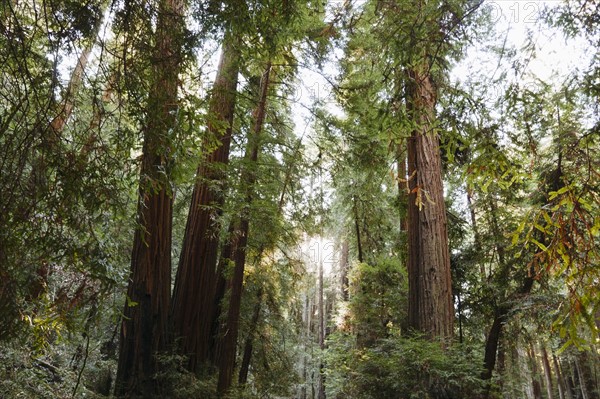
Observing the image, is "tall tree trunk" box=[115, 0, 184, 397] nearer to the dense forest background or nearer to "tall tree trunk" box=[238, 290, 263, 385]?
the dense forest background

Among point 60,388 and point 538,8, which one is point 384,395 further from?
point 538,8

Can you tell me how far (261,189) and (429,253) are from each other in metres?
2.90

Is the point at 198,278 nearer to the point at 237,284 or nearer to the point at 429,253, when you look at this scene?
the point at 237,284

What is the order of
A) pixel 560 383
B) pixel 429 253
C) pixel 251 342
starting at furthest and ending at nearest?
pixel 560 383 < pixel 251 342 < pixel 429 253

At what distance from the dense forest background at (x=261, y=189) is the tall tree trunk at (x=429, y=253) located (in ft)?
0.11

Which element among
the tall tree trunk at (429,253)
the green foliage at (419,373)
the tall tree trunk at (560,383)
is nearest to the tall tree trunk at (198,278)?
the green foliage at (419,373)

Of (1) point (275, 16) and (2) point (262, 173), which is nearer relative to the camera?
(1) point (275, 16)

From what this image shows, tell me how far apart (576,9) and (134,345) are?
716cm

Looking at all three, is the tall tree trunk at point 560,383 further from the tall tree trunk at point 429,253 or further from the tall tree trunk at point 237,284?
the tall tree trunk at point 237,284

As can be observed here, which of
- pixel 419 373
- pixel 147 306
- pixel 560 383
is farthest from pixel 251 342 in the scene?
pixel 560 383

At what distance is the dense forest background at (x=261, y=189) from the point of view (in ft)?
10.9

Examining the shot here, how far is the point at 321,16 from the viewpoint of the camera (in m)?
7.66

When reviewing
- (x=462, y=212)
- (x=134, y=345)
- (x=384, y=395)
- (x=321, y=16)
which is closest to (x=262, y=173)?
(x=321, y=16)

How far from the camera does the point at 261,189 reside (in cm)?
725
